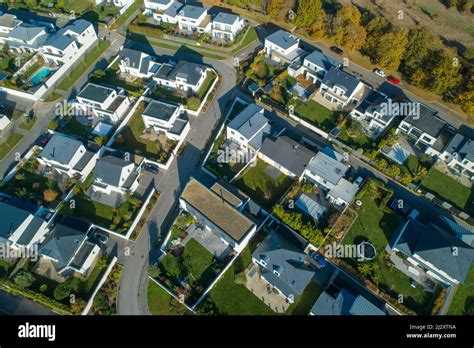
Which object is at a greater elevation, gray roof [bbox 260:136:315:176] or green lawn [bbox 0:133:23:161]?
gray roof [bbox 260:136:315:176]

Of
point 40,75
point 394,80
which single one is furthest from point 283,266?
point 40,75

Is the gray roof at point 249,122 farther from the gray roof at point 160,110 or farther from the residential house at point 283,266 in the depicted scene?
the residential house at point 283,266

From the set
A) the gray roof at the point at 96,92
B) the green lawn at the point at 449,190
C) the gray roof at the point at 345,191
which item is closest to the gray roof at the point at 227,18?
the gray roof at the point at 96,92

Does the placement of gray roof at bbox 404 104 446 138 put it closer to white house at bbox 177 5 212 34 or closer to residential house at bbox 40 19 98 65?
white house at bbox 177 5 212 34

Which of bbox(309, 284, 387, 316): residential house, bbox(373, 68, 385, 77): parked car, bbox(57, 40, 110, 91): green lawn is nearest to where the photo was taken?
bbox(309, 284, 387, 316): residential house

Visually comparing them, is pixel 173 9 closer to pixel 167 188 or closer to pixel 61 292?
pixel 167 188

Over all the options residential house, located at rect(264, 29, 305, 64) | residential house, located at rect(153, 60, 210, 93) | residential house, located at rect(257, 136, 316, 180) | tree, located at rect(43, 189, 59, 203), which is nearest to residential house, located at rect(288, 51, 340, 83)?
residential house, located at rect(264, 29, 305, 64)

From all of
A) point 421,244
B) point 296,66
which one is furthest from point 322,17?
point 421,244
